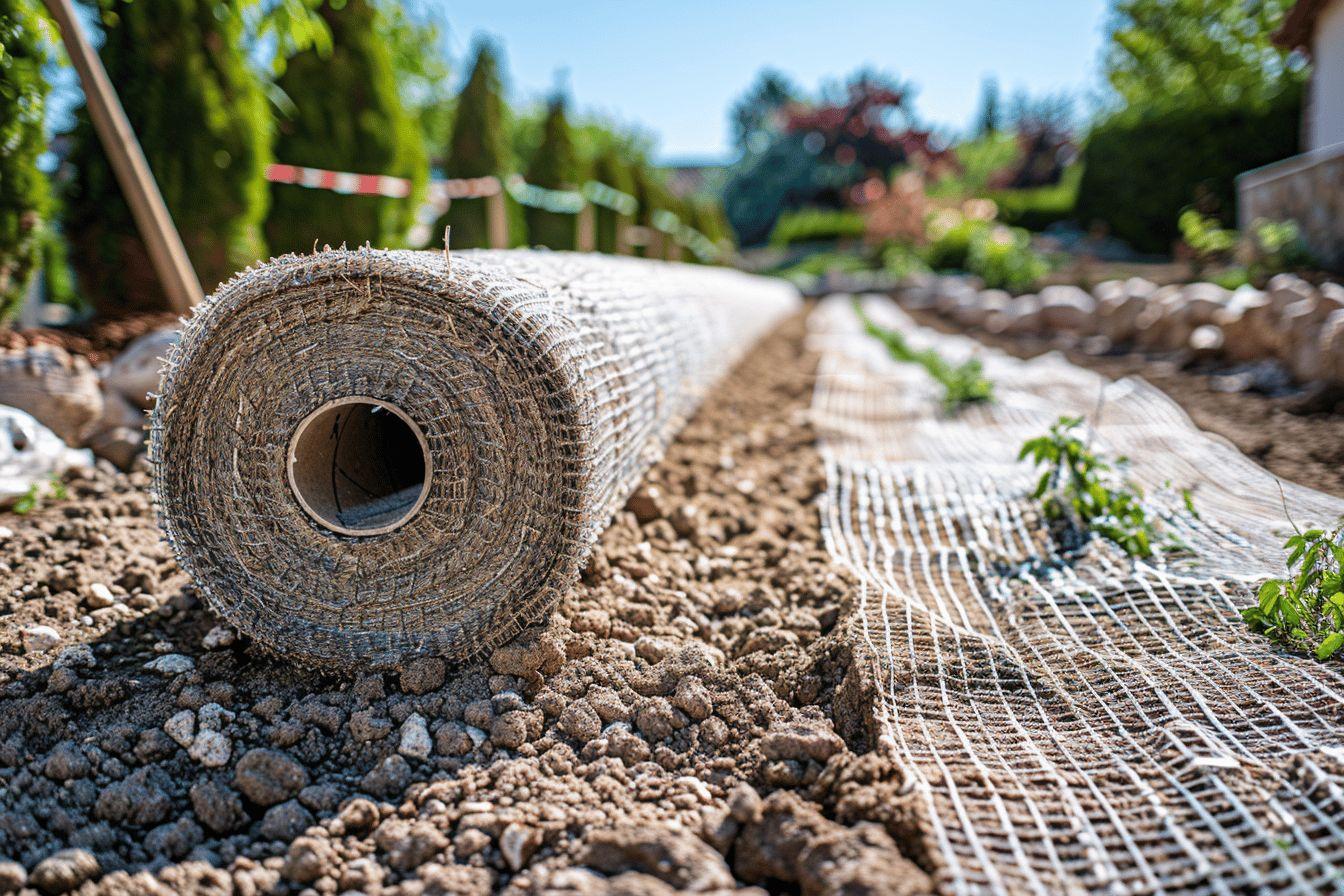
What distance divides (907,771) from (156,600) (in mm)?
2010

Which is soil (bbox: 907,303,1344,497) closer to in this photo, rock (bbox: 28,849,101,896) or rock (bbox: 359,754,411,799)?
rock (bbox: 359,754,411,799)

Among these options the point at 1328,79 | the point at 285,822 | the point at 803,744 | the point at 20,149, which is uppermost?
the point at 1328,79

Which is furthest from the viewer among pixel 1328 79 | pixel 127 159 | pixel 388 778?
pixel 1328 79

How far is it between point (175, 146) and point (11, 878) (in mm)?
A: 3867

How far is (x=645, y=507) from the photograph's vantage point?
301 centimetres

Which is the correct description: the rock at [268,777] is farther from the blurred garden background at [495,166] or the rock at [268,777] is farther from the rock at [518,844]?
the blurred garden background at [495,166]

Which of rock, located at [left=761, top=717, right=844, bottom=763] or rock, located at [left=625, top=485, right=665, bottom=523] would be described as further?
rock, located at [left=625, top=485, right=665, bottom=523]

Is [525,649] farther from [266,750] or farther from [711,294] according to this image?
[711,294]

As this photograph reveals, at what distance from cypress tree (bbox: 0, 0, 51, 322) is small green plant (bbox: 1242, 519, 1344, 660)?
4249 mm

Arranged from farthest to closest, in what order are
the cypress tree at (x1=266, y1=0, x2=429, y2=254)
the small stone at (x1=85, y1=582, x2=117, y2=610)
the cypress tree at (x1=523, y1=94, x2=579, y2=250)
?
the cypress tree at (x1=523, y1=94, x2=579, y2=250)
the cypress tree at (x1=266, y1=0, x2=429, y2=254)
the small stone at (x1=85, y1=582, x2=117, y2=610)

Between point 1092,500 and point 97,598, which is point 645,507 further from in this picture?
point 97,598

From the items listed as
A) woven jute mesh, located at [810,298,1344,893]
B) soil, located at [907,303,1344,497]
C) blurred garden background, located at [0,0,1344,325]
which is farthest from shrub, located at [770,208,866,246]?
woven jute mesh, located at [810,298,1344,893]

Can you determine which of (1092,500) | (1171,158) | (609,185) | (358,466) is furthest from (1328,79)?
(358,466)

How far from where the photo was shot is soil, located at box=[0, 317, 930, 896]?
4.75ft
